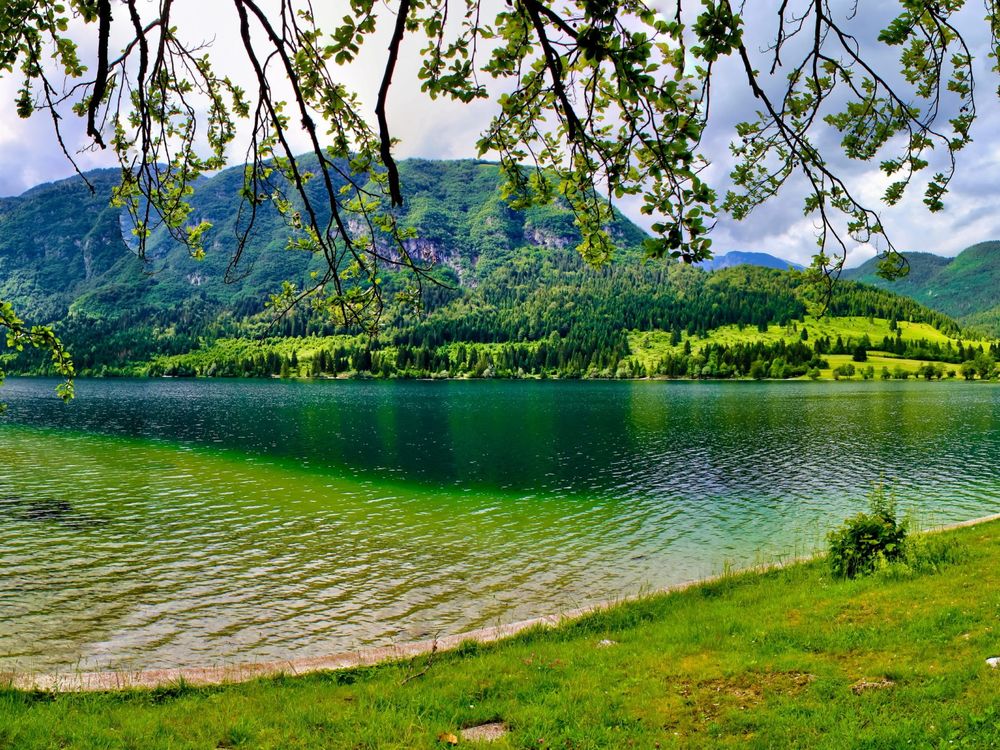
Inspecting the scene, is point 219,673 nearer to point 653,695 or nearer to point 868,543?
point 653,695

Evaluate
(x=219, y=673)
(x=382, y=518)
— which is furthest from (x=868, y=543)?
(x=382, y=518)

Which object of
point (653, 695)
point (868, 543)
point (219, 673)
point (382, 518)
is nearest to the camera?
point (653, 695)

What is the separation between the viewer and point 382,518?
32.8 meters

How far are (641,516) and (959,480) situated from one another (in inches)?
1049

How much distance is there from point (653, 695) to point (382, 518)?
Answer: 24.8 meters

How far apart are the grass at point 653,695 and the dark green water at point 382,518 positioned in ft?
19.0

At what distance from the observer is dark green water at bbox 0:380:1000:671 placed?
18547mm

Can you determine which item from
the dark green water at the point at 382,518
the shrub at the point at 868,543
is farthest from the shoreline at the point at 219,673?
the shrub at the point at 868,543

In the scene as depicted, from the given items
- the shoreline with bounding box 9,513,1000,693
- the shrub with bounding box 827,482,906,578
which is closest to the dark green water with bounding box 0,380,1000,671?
the shoreline with bounding box 9,513,1000,693

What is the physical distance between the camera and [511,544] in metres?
27.4

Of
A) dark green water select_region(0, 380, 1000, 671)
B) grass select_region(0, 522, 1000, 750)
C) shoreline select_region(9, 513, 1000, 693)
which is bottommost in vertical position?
dark green water select_region(0, 380, 1000, 671)

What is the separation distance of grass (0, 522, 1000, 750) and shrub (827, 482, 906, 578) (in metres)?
Result: 2.27

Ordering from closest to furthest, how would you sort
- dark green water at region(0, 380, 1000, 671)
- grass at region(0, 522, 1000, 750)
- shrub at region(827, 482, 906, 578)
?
grass at region(0, 522, 1000, 750)
shrub at region(827, 482, 906, 578)
dark green water at region(0, 380, 1000, 671)

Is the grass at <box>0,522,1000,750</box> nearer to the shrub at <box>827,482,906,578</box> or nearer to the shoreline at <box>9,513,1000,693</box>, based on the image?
the shoreline at <box>9,513,1000,693</box>
